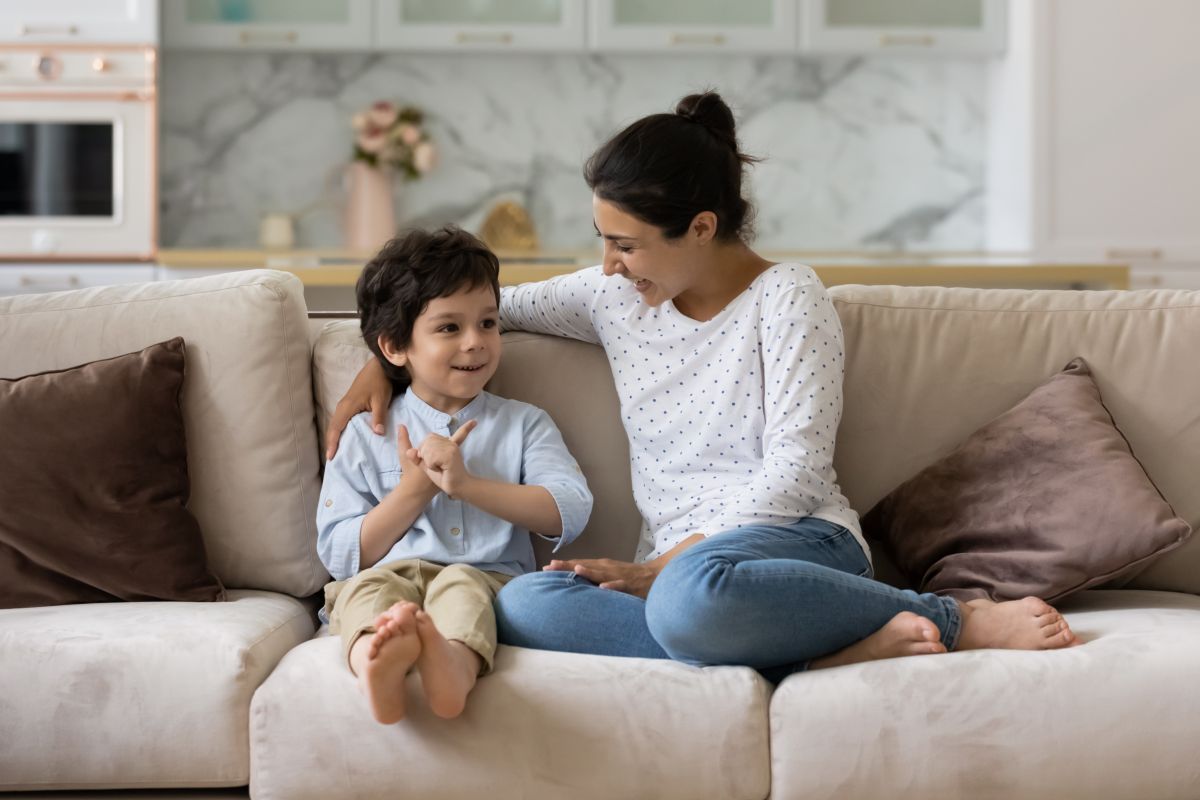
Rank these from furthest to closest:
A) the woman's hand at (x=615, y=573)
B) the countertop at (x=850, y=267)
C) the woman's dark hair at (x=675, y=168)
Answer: the countertop at (x=850, y=267) < the woman's dark hair at (x=675, y=168) < the woman's hand at (x=615, y=573)

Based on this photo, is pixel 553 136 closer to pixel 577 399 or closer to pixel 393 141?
pixel 393 141

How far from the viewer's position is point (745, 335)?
190cm

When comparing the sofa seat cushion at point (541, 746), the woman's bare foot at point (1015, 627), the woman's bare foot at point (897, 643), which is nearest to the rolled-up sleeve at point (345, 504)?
the sofa seat cushion at point (541, 746)

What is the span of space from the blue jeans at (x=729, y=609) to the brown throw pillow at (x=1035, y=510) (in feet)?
0.67

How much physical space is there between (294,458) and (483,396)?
31cm

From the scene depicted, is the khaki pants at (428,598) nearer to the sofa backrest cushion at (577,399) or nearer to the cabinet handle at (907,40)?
the sofa backrest cushion at (577,399)

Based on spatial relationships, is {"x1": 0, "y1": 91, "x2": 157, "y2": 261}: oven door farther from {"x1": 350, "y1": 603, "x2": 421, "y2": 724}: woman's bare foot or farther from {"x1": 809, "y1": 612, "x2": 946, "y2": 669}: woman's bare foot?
{"x1": 809, "y1": 612, "x2": 946, "y2": 669}: woman's bare foot

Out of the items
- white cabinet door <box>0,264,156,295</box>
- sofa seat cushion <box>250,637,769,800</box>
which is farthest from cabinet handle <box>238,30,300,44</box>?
sofa seat cushion <box>250,637,769,800</box>

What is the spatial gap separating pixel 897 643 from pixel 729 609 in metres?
0.22

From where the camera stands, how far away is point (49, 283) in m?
3.99

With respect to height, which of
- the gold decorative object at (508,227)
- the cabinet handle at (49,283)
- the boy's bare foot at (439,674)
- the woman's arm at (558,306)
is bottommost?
the boy's bare foot at (439,674)

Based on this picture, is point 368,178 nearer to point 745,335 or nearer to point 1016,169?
point 1016,169

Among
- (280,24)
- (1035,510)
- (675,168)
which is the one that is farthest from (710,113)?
(280,24)

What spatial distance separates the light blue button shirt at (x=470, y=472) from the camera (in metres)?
1.87
